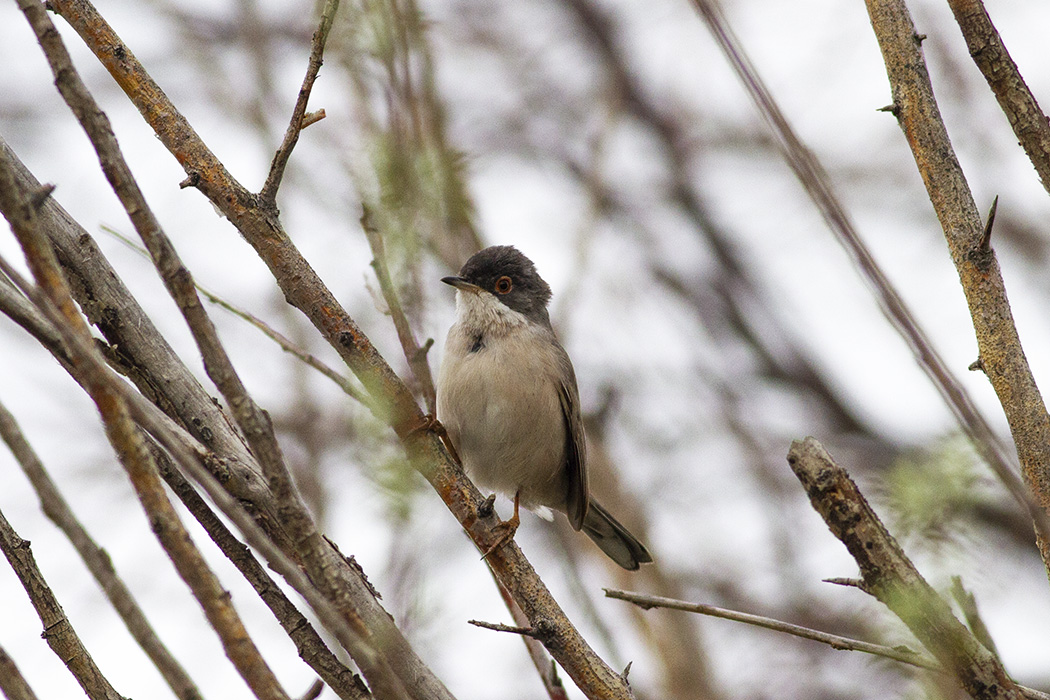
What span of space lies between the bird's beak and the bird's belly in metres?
0.42

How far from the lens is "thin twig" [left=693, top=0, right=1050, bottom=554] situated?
1.75 m

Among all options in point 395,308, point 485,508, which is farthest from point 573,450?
point 395,308

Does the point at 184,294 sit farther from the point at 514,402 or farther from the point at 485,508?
the point at 514,402

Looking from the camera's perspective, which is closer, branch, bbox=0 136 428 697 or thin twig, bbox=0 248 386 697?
thin twig, bbox=0 248 386 697

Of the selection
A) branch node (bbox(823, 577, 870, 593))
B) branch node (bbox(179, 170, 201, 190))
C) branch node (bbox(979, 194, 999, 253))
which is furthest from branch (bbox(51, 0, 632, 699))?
branch node (bbox(979, 194, 999, 253))

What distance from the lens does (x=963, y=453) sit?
2297 mm

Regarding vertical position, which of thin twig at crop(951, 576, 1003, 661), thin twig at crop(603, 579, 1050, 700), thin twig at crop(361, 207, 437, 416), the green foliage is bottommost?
thin twig at crop(603, 579, 1050, 700)

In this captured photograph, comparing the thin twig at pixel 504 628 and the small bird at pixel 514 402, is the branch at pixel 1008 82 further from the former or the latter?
the small bird at pixel 514 402

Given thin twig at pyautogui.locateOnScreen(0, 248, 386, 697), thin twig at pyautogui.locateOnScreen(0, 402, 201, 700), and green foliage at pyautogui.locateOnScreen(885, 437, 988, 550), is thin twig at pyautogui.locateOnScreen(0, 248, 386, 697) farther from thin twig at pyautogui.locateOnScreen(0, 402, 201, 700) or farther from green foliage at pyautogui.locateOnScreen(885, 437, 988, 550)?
green foliage at pyautogui.locateOnScreen(885, 437, 988, 550)

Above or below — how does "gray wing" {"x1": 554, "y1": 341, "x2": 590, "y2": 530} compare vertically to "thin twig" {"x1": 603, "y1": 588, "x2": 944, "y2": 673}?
above

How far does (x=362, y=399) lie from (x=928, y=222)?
27.0ft

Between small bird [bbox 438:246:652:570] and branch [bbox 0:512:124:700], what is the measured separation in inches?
119

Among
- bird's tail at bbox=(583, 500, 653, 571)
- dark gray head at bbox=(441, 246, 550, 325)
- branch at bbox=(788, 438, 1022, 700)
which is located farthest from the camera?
dark gray head at bbox=(441, 246, 550, 325)

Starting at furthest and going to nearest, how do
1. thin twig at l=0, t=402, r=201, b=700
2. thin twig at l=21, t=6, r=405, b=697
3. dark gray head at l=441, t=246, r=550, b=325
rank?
dark gray head at l=441, t=246, r=550, b=325 < thin twig at l=21, t=6, r=405, b=697 < thin twig at l=0, t=402, r=201, b=700
